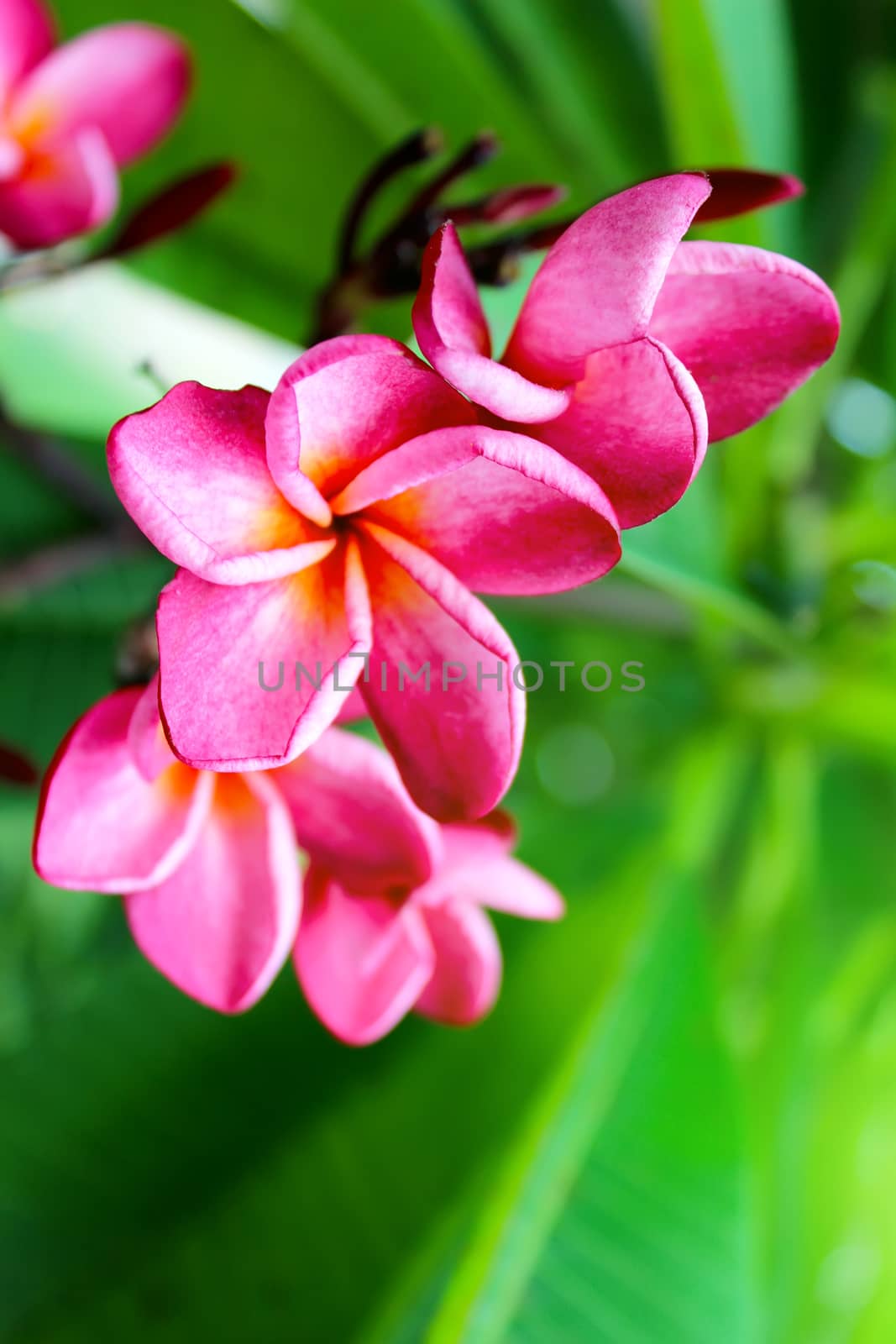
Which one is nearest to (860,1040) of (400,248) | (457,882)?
(457,882)

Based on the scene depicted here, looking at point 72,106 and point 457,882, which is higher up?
point 72,106

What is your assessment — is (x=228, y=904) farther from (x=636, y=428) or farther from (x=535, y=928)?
(x=535, y=928)

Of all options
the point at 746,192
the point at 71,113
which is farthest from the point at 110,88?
the point at 746,192

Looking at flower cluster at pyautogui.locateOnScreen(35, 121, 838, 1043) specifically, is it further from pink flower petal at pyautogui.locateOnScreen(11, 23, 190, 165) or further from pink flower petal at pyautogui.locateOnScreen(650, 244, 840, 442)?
pink flower petal at pyautogui.locateOnScreen(11, 23, 190, 165)

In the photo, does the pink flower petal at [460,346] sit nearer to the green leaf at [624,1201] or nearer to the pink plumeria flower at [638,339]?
the pink plumeria flower at [638,339]

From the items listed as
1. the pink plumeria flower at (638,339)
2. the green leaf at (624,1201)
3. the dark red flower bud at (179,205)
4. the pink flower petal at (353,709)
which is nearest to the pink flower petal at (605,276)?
the pink plumeria flower at (638,339)

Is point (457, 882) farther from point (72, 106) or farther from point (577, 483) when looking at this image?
point (72, 106)
